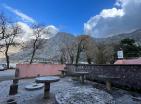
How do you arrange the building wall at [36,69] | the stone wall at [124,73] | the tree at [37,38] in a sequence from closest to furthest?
the stone wall at [124,73] < the building wall at [36,69] < the tree at [37,38]

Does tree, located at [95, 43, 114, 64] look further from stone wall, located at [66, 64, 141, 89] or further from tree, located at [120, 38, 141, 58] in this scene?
stone wall, located at [66, 64, 141, 89]

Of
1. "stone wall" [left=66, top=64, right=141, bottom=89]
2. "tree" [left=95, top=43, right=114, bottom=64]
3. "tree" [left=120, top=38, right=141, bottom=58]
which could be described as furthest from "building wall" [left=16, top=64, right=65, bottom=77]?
"tree" [left=120, top=38, right=141, bottom=58]

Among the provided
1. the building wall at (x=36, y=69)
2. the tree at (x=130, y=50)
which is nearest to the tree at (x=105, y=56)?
the tree at (x=130, y=50)

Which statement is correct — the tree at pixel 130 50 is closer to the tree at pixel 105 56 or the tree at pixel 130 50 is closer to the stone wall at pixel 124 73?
the tree at pixel 105 56

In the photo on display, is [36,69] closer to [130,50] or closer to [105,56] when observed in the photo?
[105,56]

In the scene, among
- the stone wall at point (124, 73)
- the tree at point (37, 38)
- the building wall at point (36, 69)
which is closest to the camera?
the stone wall at point (124, 73)

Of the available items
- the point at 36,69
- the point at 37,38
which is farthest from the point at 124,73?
the point at 37,38

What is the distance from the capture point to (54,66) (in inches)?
678

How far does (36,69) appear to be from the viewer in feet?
53.9

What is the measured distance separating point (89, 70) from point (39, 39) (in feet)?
77.0

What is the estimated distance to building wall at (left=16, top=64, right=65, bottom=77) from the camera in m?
16.1

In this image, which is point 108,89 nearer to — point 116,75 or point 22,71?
point 116,75

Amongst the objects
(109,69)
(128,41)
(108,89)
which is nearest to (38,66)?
(109,69)

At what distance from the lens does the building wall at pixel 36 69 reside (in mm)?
16109
